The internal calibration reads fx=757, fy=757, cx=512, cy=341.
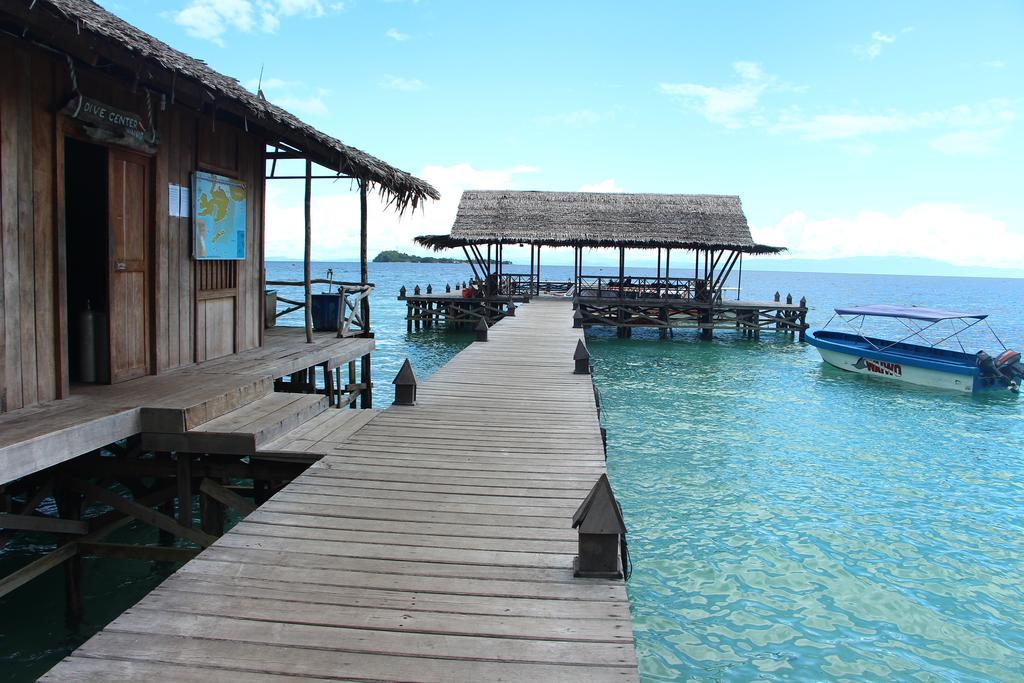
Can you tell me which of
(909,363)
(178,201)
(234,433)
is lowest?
(909,363)

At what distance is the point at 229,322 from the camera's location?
31.9 feet

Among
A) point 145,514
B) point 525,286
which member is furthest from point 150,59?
point 525,286

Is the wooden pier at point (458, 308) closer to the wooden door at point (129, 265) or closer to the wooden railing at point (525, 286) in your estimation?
the wooden railing at point (525, 286)

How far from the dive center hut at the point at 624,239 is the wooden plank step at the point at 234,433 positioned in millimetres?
22897

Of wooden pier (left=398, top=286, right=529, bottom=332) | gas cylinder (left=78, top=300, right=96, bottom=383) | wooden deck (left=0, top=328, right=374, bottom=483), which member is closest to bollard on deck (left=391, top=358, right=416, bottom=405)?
wooden deck (left=0, top=328, right=374, bottom=483)

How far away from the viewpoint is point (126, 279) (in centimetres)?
765

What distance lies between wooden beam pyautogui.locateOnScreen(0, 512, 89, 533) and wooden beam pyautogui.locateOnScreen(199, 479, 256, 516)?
1.12 meters

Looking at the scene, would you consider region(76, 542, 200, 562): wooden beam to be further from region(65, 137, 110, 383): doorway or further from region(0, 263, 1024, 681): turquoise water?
region(65, 137, 110, 383): doorway

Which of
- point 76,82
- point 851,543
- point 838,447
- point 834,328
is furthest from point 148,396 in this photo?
point 834,328

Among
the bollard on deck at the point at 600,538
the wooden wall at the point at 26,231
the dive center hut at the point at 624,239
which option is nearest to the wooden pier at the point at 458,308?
the dive center hut at the point at 624,239

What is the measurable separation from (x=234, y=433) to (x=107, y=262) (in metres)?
2.49

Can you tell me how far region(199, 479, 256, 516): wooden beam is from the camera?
6410 millimetres

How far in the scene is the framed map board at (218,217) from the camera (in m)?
8.82

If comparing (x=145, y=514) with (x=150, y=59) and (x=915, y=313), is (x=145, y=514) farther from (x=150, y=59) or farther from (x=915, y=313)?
(x=915, y=313)
